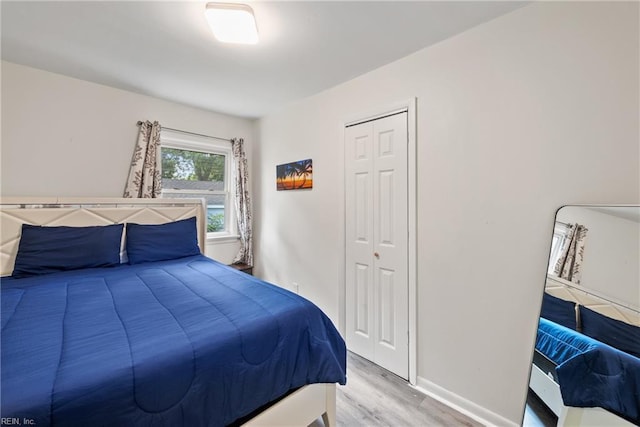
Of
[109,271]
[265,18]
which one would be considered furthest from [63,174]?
[265,18]

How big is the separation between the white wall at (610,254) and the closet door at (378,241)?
98 cm

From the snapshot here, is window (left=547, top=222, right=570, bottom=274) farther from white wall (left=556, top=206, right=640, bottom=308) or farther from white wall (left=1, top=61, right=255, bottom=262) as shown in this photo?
white wall (left=1, top=61, right=255, bottom=262)

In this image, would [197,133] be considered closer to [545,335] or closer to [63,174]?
[63,174]

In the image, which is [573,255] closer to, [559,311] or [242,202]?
[559,311]

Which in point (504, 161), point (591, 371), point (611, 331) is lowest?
point (591, 371)

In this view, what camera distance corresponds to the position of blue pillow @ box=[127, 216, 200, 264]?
2379 millimetres

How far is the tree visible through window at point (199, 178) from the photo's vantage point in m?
3.16

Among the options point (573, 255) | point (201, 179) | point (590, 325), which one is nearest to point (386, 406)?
point (590, 325)

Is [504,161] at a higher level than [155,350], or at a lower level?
higher

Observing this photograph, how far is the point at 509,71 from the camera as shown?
1.58 meters

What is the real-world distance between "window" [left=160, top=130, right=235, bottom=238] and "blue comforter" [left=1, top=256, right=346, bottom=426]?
168 centimetres

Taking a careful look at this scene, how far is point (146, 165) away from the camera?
2.77m

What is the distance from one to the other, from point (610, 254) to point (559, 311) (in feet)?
1.19

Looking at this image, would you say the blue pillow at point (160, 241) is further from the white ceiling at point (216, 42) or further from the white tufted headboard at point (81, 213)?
the white ceiling at point (216, 42)
